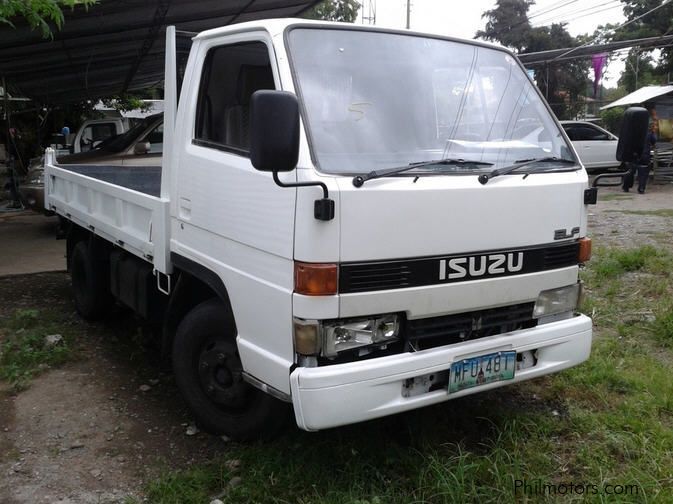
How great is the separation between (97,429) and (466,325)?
7.14ft

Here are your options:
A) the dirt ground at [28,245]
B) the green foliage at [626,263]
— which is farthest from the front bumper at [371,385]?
the dirt ground at [28,245]

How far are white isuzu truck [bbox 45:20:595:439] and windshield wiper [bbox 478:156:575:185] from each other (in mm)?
18

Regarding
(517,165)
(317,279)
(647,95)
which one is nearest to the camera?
(317,279)

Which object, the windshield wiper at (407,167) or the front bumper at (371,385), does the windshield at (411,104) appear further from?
the front bumper at (371,385)

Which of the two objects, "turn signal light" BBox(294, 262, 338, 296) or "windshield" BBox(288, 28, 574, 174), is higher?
"windshield" BBox(288, 28, 574, 174)

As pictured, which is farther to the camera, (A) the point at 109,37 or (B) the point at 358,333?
(A) the point at 109,37

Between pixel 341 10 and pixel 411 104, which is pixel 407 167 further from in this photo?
pixel 341 10

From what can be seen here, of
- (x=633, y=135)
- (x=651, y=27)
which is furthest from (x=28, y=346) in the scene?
(x=651, y=27)

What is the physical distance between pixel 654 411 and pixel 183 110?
10.2ft

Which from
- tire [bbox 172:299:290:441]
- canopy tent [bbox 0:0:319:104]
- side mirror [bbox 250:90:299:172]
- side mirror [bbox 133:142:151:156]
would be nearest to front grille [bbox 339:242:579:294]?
side mirror [bbox 250:90:299:172]

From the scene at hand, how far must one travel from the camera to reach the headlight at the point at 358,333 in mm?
2793

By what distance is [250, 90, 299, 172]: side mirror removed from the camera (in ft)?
8.25

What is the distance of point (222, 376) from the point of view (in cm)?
344

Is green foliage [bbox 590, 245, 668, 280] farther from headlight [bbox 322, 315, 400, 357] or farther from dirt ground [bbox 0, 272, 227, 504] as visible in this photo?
dirt ground [bbox 0, 272, 227, 504]
